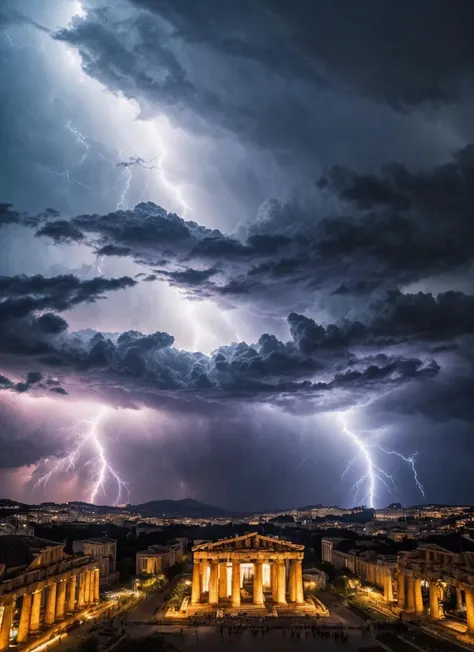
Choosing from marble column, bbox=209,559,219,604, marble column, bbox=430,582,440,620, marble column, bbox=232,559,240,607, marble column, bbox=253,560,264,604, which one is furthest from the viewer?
marble column, bbox=209,559,219,604

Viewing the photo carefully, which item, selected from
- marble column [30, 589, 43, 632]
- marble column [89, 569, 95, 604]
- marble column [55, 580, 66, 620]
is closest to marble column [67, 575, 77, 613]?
marble column [55, 580, 66, 620]

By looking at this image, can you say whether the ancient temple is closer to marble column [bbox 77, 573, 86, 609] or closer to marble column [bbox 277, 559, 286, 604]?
marble column [bbox 277, 559, 286, 604]

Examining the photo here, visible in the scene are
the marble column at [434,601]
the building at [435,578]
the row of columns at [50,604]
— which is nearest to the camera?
the row of columns at [50,604]

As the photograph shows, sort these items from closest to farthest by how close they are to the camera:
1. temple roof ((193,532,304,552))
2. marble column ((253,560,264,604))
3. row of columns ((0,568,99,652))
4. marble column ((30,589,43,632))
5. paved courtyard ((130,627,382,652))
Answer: row of columns ((0,568,99,652)) < paved courtyard ((130,627,382,652)) < marble column ((30,589,43,632)) < marble column ((253,560,264,604)) < temple roof ((193,532,304,552))

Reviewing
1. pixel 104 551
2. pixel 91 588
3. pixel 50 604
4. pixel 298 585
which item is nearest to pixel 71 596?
pixel 91 588

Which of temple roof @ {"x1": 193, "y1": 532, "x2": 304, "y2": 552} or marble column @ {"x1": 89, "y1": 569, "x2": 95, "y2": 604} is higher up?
temple roof @ {"x1": 193, "y1": 532, "x2": 304, "y2": 552}

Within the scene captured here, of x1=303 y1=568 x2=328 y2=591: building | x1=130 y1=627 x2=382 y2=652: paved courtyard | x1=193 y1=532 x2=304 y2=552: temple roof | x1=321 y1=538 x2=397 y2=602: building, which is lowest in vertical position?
x1=130 y1=627 x2=382 y2=652: paved courtyard

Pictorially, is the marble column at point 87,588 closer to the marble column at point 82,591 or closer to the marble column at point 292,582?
the marble column at point 82,591

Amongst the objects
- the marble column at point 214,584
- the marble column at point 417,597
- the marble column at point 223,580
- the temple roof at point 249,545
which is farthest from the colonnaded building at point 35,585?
the marble column at point 417,597
